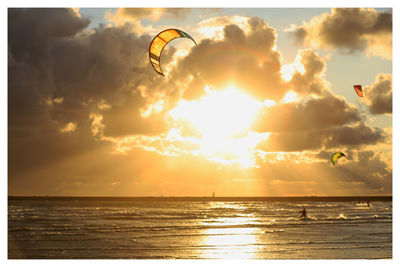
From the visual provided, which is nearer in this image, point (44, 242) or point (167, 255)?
point (167, 255)

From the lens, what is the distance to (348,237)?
27.8 metres

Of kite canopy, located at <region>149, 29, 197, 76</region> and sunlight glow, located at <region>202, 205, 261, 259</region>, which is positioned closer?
kite canopy, located at <region>149, 29, 197, 76</region>

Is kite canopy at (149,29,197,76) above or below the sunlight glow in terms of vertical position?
above

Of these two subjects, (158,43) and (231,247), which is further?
(231,247)

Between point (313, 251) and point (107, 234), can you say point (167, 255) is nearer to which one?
point (313, 251)

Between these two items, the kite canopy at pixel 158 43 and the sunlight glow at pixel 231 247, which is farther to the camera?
the sunlight glow at pixel 231 247

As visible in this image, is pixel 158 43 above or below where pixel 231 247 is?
above

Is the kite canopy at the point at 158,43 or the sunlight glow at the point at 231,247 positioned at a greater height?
the kite canopy at the point at 158,43
